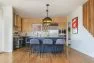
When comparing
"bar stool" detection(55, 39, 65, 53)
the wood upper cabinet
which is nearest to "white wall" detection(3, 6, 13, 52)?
"bar stool" detection(55, 39, 65, 53)

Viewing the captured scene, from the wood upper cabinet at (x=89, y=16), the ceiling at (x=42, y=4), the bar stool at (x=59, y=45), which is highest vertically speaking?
the ceiling at (x=42, y=4)

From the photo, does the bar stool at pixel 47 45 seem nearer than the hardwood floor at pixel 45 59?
No

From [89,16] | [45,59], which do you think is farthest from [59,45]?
[89,16]

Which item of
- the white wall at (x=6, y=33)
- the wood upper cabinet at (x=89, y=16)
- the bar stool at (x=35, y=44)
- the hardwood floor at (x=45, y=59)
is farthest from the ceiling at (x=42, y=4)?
the hardwood floor at (x=45, y=59)

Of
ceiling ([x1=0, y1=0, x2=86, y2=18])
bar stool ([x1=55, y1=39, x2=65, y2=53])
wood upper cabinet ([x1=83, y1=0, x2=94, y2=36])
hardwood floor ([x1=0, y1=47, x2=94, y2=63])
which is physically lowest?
hardwood floor ([x1=0, y1=47, x2=94, y2=63])

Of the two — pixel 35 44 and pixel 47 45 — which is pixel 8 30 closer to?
pixel 35 44

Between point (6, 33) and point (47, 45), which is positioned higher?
point (6, 33)

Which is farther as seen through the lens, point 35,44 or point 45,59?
point 35,44

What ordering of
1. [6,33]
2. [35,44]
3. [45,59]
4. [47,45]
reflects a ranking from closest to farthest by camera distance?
1. [45,59]
2. [35,44]
3. [47,45]
4. [6,33]

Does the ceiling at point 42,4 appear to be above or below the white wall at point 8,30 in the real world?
above

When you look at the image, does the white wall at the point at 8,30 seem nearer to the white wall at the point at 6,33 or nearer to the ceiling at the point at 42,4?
the white wall at the point at 6,33

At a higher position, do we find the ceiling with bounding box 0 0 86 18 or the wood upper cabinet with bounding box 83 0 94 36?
the ceiling with bounding box 0 0 86 18

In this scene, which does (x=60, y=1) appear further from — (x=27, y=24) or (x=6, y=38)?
(x=27, y=24)

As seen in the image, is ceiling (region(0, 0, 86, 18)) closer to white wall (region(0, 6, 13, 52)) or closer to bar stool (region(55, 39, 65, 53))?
white wall (region(0, 6, 13, 52))
